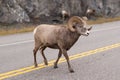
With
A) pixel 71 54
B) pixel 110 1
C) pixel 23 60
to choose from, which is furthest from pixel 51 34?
pixel 110 1

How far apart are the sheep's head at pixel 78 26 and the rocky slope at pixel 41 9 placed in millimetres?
13765

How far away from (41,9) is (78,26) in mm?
16518

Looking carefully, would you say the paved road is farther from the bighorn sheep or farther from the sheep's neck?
the sheep's neck

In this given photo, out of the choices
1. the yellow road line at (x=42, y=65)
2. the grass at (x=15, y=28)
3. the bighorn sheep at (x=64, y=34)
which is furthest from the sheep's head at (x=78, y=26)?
the grass at (x=15, y=28)

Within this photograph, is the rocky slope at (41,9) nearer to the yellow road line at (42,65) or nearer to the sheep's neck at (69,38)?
the yellow road line at (42,65)

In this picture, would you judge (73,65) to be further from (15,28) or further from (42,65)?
(15,28)

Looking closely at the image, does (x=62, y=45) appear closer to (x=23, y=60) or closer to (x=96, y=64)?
(x=96, y=64)

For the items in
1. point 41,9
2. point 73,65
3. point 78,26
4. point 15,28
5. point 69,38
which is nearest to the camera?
point 78,26

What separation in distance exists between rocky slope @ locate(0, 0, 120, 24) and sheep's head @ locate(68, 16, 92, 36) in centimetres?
1376

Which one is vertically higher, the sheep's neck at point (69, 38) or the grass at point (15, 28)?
the sheep's neck at point (69, 38)

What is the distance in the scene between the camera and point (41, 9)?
2461 centimetres

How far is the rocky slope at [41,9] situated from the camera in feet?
73.4

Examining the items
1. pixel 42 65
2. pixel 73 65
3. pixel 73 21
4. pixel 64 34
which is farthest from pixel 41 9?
pixel 73 21

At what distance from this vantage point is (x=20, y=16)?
22.7m
